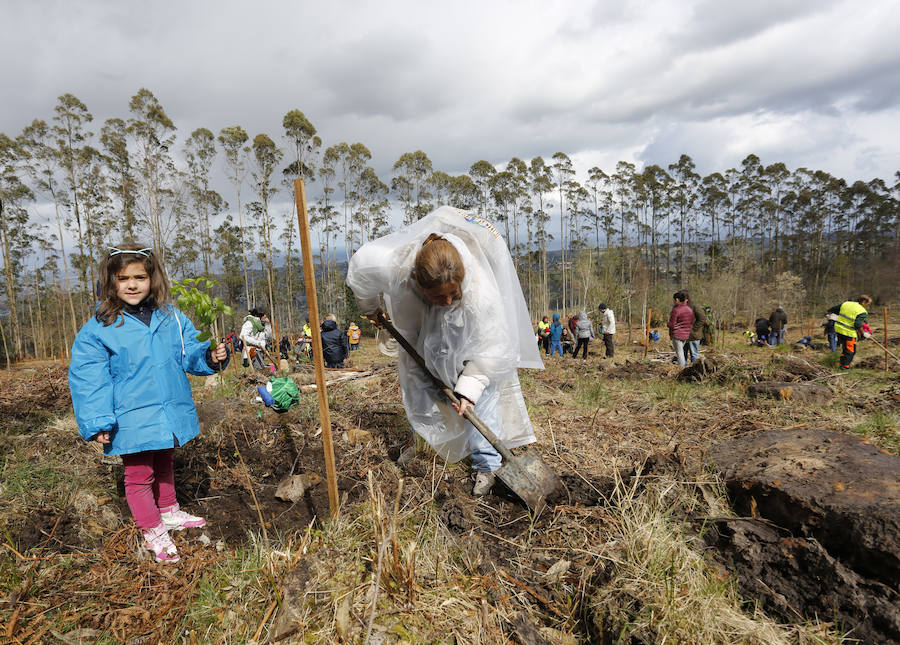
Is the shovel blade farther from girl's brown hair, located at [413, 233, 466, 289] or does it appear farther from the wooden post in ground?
girl's brown hair, located at [413, 233, 466, 289]

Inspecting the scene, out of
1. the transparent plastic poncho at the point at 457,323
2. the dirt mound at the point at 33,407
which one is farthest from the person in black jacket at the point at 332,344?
the transparent plastic poncho at the point at 457,323

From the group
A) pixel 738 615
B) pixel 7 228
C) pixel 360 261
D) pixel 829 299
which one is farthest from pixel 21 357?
pixel 829 299

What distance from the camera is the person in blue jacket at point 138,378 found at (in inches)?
72.2

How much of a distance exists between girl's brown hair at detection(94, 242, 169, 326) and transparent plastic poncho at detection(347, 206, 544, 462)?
99 cm

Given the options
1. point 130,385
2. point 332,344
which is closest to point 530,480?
point 130,385

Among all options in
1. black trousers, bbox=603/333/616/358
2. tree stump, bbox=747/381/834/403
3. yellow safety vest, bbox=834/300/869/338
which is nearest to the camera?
tree stump, bbox=747/381/834/403

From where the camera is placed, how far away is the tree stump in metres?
3.95

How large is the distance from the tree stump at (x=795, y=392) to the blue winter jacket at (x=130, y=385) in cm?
500

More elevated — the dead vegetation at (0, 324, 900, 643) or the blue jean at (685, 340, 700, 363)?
the dead vegetation at (0, 324, 900, 643)

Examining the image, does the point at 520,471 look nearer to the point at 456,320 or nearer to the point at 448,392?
the point at 448,392

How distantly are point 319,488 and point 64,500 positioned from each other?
58.0 inches

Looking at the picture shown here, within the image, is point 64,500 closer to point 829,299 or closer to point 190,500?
point 190,500

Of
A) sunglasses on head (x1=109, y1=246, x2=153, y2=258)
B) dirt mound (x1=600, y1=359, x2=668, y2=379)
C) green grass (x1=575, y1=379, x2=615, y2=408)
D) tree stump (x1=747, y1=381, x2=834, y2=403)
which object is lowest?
dirt mound (x1=600, y1=359, x2=668, y2=379)

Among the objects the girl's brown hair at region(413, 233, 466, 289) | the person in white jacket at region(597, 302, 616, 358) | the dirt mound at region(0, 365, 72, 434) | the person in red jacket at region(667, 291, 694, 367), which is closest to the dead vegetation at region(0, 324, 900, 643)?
the dirt mound at region(0, 365, 72, 434)
